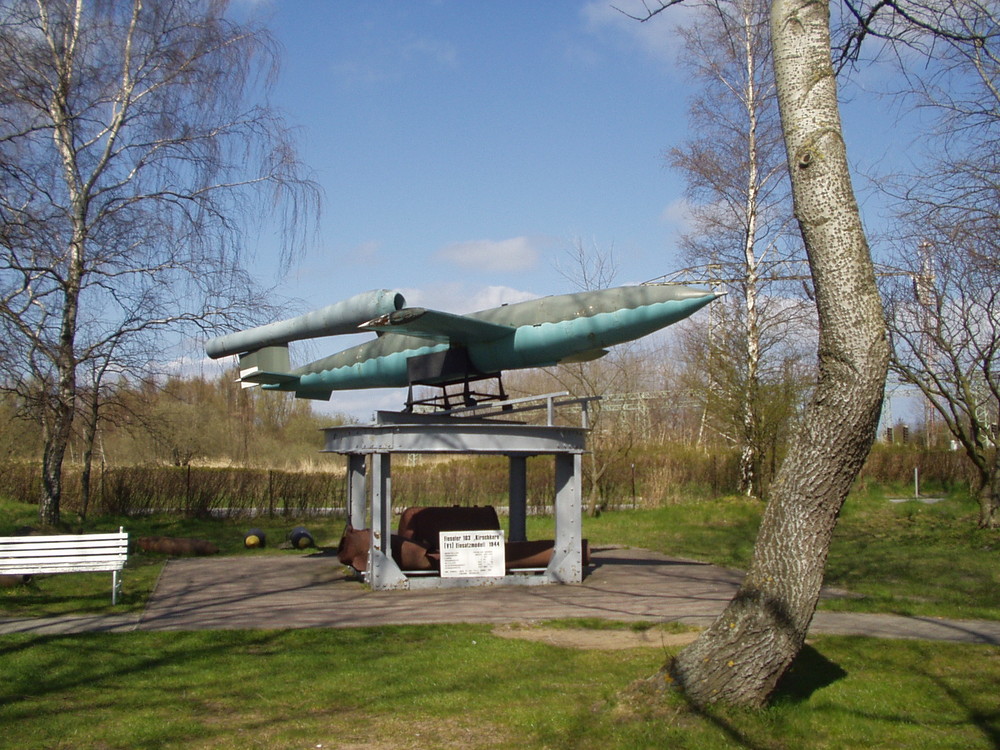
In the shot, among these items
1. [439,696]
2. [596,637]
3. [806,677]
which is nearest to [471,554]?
[596,637]

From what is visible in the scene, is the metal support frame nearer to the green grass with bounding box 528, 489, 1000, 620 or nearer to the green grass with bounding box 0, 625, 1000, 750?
the green grass with bounding box 0, 625, 1000, 750

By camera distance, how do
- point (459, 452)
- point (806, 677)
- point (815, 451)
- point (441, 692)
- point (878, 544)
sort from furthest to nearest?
point (878, 544)
point (459, 452)
point (806, 677)
point (441, 692)
point (815, 451)

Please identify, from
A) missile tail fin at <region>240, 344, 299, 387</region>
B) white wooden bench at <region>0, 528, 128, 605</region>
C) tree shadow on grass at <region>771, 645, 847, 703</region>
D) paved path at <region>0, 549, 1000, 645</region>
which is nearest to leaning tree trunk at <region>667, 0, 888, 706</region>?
tree shadow on grass at <region>771, 645, 847, 703</region>

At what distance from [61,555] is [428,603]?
429 cm

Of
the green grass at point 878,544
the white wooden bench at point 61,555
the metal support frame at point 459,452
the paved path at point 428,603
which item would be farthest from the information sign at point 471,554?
the green grass at point 878,544

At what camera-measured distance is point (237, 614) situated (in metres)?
9.64

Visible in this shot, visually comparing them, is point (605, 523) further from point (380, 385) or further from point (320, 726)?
point (320, 726)

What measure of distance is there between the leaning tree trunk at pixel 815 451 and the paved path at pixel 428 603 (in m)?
3.38

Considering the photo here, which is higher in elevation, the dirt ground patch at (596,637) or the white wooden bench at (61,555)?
the white wooden bench at (61,555)

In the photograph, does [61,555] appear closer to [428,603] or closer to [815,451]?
[428,603]

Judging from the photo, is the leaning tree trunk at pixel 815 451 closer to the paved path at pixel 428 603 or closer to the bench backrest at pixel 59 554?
the paved path at pixel 428 603

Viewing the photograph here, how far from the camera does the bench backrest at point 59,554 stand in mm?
9961

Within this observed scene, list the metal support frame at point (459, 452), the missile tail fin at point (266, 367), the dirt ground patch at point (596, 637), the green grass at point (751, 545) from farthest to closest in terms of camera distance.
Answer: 1. the missile tail fin at point (266, 367)
2. the metal support frame at point (459, 452)
3. the green grass at point (751, 545)
4. the dirt ground patch at point (596, 637)

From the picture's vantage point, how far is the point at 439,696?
20.6ft
